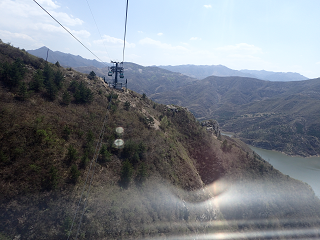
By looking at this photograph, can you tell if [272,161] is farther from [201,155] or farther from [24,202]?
[24,202]

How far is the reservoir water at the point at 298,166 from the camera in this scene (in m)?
58.0

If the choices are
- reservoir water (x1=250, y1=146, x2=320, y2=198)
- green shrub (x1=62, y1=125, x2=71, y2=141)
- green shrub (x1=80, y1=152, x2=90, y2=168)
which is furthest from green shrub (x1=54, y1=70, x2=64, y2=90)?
reservoir water (x1=250, y1=146, x2=320, y2=198)

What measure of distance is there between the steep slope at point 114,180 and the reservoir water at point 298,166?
34.4m

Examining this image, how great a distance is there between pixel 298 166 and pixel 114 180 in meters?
85.1

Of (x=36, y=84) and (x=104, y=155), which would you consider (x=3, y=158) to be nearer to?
(x=104, y=155)

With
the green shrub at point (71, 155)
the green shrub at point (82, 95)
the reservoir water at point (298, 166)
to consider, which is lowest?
the reservoir water at point (298, 166)

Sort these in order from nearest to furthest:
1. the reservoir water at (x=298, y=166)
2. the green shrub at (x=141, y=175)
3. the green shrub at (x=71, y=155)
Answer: the green shrub at (x=71, y=155), the green shrub at (x=141, y=175), the reservoir water at (x=298, y=166)

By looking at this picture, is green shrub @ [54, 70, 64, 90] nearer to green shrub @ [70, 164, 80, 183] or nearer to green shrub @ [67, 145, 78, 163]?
green shrub @ [67, 145, 78, 163]

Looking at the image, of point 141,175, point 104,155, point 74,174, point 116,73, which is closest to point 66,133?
point 104,155

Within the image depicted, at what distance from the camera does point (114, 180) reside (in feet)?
48.9

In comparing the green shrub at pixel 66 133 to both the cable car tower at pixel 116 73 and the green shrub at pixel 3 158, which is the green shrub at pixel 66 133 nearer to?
the green shrub at pixel 3 158

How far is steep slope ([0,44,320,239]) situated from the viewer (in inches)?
423

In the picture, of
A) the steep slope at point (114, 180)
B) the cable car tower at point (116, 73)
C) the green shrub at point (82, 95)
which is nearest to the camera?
the steep slope at point (114, 180)

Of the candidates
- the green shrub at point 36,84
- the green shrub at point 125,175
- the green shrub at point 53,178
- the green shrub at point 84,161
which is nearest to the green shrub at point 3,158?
the green shrub at point 53,178
